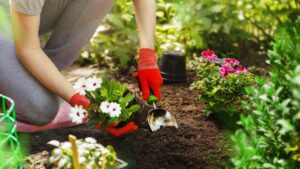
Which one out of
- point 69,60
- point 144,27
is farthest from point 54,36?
point 144,27

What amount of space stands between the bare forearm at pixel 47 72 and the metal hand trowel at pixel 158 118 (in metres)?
0.49

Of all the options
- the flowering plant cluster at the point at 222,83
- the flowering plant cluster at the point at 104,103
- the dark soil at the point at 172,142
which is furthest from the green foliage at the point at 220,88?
the flowering plant cluster at the point at 104,103

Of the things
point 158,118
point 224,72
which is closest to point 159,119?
point 158,118

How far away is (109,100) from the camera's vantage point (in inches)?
103

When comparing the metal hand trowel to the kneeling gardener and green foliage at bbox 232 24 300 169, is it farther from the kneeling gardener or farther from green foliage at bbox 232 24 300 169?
green foliage at bbox 232 24 300 169

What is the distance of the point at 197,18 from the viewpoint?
168 inches

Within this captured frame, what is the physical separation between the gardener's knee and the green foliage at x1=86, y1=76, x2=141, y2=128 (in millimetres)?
496

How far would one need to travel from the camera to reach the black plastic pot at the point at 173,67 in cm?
370

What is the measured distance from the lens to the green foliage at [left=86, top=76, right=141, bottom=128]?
2615 mm

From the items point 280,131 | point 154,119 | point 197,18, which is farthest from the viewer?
point 197,18

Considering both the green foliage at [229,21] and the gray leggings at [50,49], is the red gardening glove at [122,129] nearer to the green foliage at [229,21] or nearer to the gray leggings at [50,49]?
the gray leggings at [50,49]

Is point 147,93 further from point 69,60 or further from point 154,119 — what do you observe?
point 69,60

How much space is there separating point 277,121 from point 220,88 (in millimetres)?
1002

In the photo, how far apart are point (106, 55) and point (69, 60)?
0.93 metres
